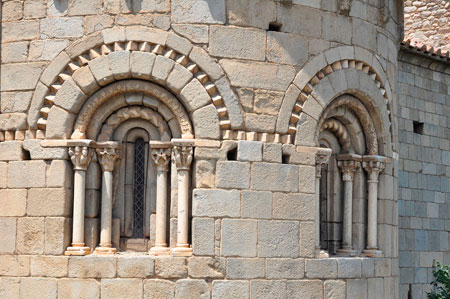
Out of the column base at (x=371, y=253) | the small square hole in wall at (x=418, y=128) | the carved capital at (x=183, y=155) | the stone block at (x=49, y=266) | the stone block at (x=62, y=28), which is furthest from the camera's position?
the small square hole in wall at (x=418, y=128)

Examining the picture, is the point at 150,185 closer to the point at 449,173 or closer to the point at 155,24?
the point at 155,24

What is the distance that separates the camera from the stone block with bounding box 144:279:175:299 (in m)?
9.63

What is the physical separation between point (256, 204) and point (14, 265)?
2977 mm

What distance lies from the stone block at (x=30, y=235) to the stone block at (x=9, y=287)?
1.14ft

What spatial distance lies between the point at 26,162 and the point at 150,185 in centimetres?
151

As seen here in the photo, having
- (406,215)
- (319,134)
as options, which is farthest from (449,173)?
(319,134)

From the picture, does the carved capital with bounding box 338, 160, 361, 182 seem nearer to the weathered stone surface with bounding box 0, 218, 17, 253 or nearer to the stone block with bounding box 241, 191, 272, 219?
the stone block with bounding box 241, 191, 272, 219

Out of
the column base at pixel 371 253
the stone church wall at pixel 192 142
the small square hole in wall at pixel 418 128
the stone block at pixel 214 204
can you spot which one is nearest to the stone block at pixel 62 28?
the stone church wall at pixel 192 142

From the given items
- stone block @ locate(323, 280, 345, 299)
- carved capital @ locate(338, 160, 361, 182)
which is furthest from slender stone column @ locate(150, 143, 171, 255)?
carved capital @ locate(338, 160, 361, 182)

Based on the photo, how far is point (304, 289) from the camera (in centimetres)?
1014

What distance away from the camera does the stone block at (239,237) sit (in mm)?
9773

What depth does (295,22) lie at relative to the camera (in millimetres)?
10523

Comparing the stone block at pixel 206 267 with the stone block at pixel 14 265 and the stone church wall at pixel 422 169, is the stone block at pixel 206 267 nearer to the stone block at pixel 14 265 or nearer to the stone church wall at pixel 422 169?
the stone block at pixel 14 265

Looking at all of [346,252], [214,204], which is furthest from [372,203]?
[214,204]
